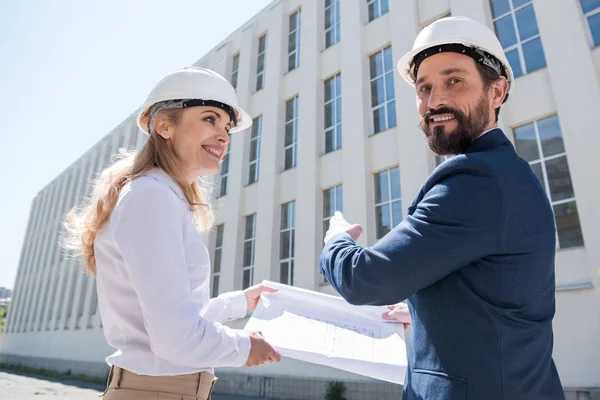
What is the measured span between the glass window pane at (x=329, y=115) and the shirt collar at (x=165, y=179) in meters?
13.8

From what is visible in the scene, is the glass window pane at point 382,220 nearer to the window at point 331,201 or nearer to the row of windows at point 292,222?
the row of windows at point 292,222

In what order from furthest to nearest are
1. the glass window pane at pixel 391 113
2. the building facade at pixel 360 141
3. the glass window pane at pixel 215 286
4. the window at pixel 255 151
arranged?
the window at pixel 255 151
the glass window pane at pixel 215 286
the glass window pane at pixel 391 113
the building facade at pixel 360 141

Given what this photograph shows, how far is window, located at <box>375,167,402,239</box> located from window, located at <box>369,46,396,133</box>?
5.43 feet

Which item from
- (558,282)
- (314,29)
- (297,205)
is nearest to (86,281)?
(297,205)

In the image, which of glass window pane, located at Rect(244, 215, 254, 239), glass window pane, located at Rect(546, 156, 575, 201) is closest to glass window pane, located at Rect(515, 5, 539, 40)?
glass window pane, located at Rect(546, 156, 575, 201)

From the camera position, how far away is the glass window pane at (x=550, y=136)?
957 cm

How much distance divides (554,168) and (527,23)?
4009mm

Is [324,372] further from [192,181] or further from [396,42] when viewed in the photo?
[192,181]

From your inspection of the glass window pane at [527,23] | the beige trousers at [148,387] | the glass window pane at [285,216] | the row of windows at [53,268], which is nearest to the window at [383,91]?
the glass window pane at [527,23]

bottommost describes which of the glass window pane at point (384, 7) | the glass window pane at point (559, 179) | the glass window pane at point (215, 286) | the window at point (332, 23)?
the glass window pane at point (215, 286)

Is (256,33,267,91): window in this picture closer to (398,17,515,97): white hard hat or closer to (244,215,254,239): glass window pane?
(244,215,254,239): glass window pane

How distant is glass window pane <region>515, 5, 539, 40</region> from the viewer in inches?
417

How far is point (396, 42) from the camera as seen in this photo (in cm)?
1367

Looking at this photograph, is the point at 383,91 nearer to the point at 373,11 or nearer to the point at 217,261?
the point at 373,11
